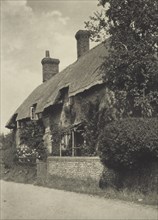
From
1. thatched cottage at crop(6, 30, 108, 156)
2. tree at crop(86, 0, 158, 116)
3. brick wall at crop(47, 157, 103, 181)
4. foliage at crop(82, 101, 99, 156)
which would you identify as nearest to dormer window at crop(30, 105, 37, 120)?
thatched cottage at crop(6, 30, 108, 156)

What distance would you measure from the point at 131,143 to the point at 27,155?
14826mm

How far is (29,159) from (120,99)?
1064 cm

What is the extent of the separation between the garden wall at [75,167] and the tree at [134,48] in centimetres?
319

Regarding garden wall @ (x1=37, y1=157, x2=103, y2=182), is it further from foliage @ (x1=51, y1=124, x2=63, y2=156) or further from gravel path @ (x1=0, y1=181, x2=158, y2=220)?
foliage @ (x1=51, y1=124, x2=63, y2=156)

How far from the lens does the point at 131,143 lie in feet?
48.8

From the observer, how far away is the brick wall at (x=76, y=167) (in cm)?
1788

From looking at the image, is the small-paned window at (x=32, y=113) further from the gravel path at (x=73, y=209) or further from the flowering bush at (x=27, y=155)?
the gravel path at (x=73, y=209)

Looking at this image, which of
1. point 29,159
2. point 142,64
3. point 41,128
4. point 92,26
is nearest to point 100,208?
point 142,64

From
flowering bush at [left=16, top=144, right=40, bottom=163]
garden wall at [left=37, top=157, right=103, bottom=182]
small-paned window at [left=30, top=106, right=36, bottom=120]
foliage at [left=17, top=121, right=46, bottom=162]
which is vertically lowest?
garden wall at [left=37, top=157, right=103, bottom=182]

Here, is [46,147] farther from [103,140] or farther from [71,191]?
[103,140]

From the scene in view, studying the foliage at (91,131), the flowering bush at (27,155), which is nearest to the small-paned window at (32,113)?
the flowering bush at (27,155)

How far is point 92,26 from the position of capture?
62.5 ft

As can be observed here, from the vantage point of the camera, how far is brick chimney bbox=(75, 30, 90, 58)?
3114 cm

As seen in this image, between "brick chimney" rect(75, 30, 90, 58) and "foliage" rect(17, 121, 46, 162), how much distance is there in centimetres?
642
